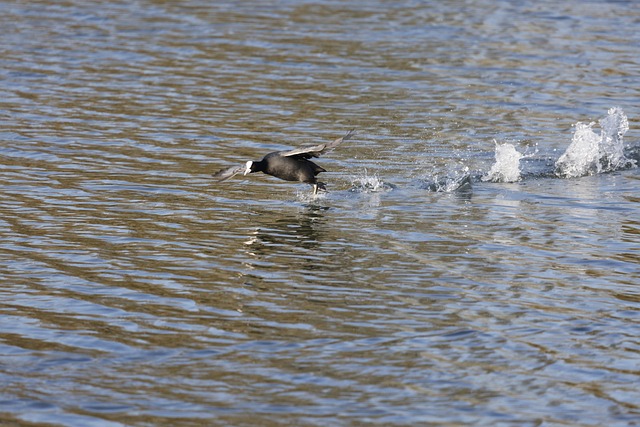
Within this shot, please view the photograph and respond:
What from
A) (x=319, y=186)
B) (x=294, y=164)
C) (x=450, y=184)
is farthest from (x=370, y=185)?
(x=294, y=164)

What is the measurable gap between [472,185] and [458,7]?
1530cm

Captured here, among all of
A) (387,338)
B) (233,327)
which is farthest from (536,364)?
(233,327)

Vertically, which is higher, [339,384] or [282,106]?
[282,106]

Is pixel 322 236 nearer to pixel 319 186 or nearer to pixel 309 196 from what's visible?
pixel 319 186

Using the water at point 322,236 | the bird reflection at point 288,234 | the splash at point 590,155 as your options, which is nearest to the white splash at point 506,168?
the water at point 322,236

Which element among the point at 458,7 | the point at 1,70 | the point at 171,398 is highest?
the point at 458,7

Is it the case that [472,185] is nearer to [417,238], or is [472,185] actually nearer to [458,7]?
[417,238]

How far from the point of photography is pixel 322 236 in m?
11.0

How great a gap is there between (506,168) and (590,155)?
1.34 m

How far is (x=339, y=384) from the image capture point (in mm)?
7137

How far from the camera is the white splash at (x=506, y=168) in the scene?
13398mm

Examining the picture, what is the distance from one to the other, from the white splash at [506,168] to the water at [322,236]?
36mm

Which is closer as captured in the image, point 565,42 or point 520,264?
point 520,264

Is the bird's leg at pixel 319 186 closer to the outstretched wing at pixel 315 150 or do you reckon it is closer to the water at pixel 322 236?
the water at pixel 322 236
